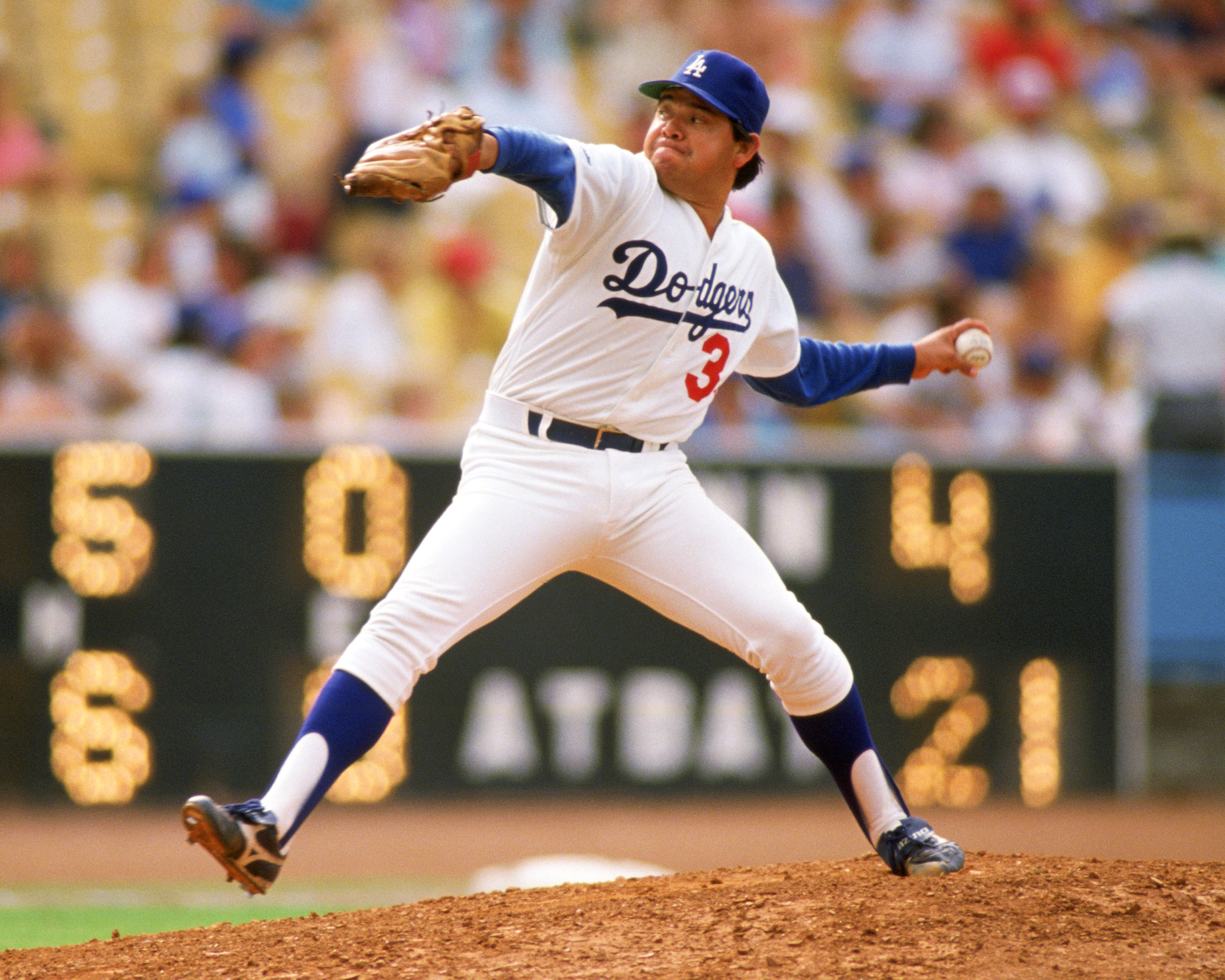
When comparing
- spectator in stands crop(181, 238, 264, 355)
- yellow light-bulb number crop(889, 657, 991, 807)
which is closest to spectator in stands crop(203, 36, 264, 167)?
spectator in stands crop(181, 238, 264, 355)

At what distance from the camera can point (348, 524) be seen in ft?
24.8

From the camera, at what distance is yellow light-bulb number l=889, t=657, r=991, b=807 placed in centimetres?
802

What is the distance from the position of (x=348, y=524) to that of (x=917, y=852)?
157 inches

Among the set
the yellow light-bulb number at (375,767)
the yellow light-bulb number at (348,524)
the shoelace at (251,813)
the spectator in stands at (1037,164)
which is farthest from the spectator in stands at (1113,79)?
the shoelace at (251,813)

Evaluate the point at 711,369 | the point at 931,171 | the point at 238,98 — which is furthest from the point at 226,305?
the point at 711,369

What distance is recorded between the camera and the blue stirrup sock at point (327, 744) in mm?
3574

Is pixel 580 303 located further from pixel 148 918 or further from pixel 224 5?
pixel 224 5

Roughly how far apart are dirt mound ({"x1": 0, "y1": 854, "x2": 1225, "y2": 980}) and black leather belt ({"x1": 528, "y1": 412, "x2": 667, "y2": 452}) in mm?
1123

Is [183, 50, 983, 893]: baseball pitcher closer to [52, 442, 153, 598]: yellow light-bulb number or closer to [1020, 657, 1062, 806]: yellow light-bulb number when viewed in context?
[52, 442, 153, 598]: yellow light-bulb number

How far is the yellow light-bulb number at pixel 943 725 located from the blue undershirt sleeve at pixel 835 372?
146 inches

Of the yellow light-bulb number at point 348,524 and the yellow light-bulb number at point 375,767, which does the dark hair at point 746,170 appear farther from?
the yellow light-bulb number at point 375,767

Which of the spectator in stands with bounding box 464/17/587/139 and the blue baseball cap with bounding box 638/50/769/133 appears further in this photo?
the spectator in stands with bounding box 464/17/587/139

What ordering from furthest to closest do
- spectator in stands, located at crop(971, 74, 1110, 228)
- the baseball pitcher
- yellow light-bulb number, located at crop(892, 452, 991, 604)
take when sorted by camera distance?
spectator in stands, located at crop(971, 74, 1110, 228) → yellow light-bulb number, located at crop(892, 452, 991, 604) → the baseball pitcher

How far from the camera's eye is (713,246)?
159 inches
